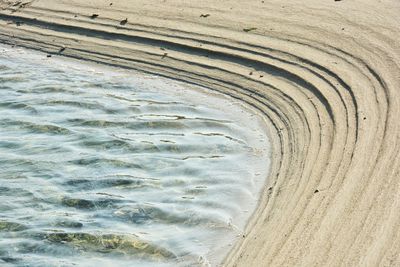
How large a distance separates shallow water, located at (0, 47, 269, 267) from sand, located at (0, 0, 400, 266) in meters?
0.43

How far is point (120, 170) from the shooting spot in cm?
1102

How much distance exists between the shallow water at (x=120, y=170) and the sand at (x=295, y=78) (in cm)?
43

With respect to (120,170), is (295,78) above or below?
above

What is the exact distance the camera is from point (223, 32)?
14320mm

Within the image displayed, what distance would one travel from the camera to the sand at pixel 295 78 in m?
8.59

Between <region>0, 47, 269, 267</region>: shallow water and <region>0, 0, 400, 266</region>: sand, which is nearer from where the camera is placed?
<region>0, 0, 400, 266</region>: sand

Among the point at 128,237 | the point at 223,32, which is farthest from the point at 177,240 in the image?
the point at 223,32

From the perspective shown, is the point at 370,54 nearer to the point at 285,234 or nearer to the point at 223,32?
the point at 223,32

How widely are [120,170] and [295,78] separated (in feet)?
10.8

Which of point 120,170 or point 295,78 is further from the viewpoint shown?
point 295,78

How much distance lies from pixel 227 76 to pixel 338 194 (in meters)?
4.64

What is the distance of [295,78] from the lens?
1255 cm

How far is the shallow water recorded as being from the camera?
9.37 meters

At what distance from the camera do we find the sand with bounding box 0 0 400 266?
859 cm
